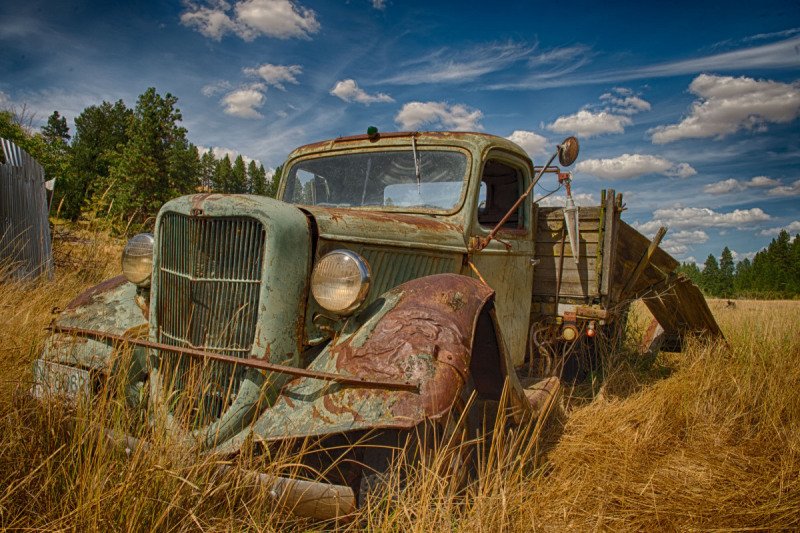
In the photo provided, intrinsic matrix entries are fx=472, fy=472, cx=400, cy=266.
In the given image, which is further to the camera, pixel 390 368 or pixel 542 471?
pixel 542 471

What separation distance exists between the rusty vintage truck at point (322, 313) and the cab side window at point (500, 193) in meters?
0.35

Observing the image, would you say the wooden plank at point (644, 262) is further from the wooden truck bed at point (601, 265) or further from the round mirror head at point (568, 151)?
the round mirror head at point (568, 151)

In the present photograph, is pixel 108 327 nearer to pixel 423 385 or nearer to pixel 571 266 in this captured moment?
pixel 423 385

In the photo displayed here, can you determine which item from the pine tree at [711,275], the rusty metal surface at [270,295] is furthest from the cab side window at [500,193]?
the pine tree at [711,275]

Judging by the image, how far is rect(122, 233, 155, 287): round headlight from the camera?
8.81 ft

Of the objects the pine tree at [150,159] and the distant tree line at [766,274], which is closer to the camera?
the pine tree at [150,159]

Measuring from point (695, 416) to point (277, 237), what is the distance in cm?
322

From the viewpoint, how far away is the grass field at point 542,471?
1.58 m

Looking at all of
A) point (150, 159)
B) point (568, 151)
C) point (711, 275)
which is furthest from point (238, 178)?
point (568, 151)

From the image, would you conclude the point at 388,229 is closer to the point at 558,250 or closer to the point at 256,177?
the point at 558,250

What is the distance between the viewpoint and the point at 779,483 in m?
2.43

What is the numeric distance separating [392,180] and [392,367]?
1844 mm

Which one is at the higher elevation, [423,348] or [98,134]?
[98,134]

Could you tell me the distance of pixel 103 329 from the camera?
2.64 m
